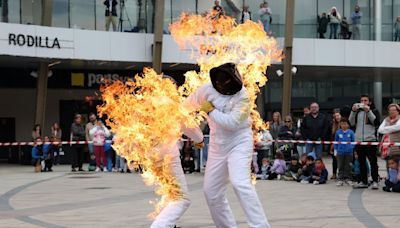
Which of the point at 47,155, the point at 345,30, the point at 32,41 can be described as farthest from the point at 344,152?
the point at 345,30

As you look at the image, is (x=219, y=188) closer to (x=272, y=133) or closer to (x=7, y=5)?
(x=272, y=133)

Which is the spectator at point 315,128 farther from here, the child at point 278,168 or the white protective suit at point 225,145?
the white protective suit at point 225,145

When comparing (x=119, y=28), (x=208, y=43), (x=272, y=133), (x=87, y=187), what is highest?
(x=119, y=28)

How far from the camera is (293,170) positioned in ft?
52.1

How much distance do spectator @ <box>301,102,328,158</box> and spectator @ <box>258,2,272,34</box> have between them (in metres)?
10.9

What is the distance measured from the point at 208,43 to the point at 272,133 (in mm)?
10721

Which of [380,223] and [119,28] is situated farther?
[119,28]

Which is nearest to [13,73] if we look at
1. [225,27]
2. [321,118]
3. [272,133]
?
[272,133]

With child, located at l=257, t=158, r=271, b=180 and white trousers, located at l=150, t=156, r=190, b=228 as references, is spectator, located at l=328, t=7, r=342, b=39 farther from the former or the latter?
white trousers, located at l=150, t=156, r=190, b=228

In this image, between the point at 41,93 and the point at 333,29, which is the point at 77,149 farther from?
the point at 333,29

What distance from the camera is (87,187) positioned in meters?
14.8

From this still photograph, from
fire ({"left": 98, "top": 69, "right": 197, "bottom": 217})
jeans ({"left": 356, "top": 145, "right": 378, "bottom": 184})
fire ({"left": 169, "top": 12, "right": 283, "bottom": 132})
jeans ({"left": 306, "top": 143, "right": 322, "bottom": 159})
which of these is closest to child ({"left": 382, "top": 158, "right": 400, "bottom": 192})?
jeans ({"left": 356, "top": 145, "right": 378, "bottom": 184})

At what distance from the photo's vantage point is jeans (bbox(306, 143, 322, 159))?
15539 millimetres

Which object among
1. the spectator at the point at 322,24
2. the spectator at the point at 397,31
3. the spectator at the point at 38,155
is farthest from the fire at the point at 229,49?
the spectator at the point at 397,31
